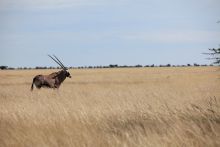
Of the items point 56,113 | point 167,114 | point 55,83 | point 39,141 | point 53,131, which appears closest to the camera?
point 39,141

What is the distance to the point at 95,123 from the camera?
830 cm

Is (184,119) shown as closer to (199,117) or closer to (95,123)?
(199,117)

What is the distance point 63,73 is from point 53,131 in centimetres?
1755

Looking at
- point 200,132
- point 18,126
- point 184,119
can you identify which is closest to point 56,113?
point 18,126

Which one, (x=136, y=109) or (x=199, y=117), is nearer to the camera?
(x=199, y=117)

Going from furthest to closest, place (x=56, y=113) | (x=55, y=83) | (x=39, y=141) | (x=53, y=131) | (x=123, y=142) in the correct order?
1. (x=55, y=83)
2. (x=56, y=113)
3. (x=53, y=131)
4. (x=39, y=141)
5. (x=123, y=142)

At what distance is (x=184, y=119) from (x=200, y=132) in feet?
4.71

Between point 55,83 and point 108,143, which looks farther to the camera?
point 55,83

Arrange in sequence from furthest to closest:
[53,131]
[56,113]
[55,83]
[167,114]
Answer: [55,83]
[56,113]
[167,114]
[53,131]

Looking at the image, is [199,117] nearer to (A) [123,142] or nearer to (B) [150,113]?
(B) [150,113]

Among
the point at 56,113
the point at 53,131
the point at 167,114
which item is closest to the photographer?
the point at 53,131

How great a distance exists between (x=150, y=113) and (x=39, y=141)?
2.37 metres

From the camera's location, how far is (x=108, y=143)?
650 cm

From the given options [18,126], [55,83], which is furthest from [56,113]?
[55,83]
